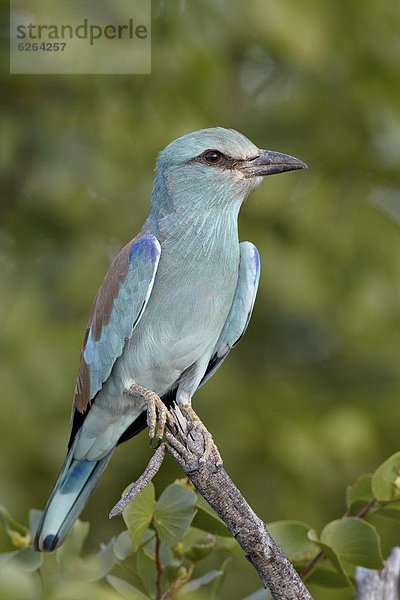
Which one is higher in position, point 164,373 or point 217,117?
point 217,117

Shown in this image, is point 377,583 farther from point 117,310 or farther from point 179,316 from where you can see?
point 117,310

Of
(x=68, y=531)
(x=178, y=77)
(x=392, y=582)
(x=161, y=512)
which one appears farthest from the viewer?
(x=178, y=77)

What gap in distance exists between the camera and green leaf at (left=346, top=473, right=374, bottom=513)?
2668mm

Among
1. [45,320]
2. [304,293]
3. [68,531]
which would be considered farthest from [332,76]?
[68,531]

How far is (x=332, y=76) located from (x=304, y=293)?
1268 millimetres

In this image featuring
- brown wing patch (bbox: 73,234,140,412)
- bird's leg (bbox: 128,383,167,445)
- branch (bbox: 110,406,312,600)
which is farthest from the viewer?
brown wing patch (bbox: 73,234,140,412)

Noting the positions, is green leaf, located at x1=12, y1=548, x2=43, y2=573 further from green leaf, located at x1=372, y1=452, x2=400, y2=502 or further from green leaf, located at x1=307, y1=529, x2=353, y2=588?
green leaf, located at x1=372, y1=452, x2=400, y2=502

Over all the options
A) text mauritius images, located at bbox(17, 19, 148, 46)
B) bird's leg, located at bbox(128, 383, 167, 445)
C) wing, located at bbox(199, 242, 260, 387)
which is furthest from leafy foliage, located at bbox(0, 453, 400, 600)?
text mauritius images, located at bbox(17, 19, 148, 46)

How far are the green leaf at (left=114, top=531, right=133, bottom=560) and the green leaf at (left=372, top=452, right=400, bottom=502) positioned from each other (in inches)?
24.0

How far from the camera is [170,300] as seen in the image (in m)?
3.28

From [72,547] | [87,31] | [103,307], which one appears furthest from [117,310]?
[87,31]

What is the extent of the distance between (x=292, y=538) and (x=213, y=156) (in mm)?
1282

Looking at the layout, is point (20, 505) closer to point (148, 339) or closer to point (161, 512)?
point (148, 339)

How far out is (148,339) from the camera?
130 inches
